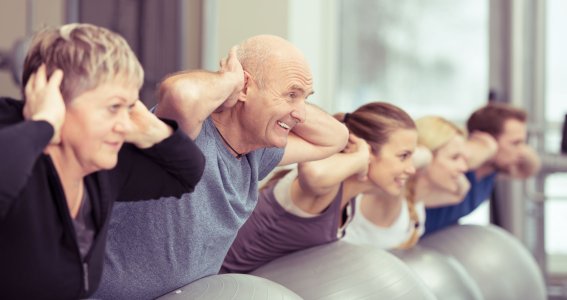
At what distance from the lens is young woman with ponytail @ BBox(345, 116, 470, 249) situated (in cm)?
286

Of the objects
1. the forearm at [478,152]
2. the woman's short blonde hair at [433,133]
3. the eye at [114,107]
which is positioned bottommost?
the forearm at [478,152]

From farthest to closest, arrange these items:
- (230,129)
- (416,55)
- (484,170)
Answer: (416,55) < (484,170) < (230,129)

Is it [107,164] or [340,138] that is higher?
[107,164]

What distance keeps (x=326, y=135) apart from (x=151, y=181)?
742 millimetres

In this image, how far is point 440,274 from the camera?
280 centimetres

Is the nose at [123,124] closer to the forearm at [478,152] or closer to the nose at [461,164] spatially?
the nose at [461,164]

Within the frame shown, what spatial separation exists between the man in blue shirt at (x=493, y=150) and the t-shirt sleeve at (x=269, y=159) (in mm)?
1643

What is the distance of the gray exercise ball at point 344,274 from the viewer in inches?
86.4

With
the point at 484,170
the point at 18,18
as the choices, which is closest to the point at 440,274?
the point at 484,170

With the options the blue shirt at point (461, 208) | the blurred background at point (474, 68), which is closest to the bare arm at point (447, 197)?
the blue shirt at point (461, 208)

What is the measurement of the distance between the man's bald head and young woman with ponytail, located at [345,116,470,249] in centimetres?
111

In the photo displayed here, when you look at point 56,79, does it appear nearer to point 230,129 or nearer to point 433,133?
point 230,129

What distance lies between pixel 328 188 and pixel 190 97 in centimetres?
83

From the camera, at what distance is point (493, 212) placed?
4.28 meters
